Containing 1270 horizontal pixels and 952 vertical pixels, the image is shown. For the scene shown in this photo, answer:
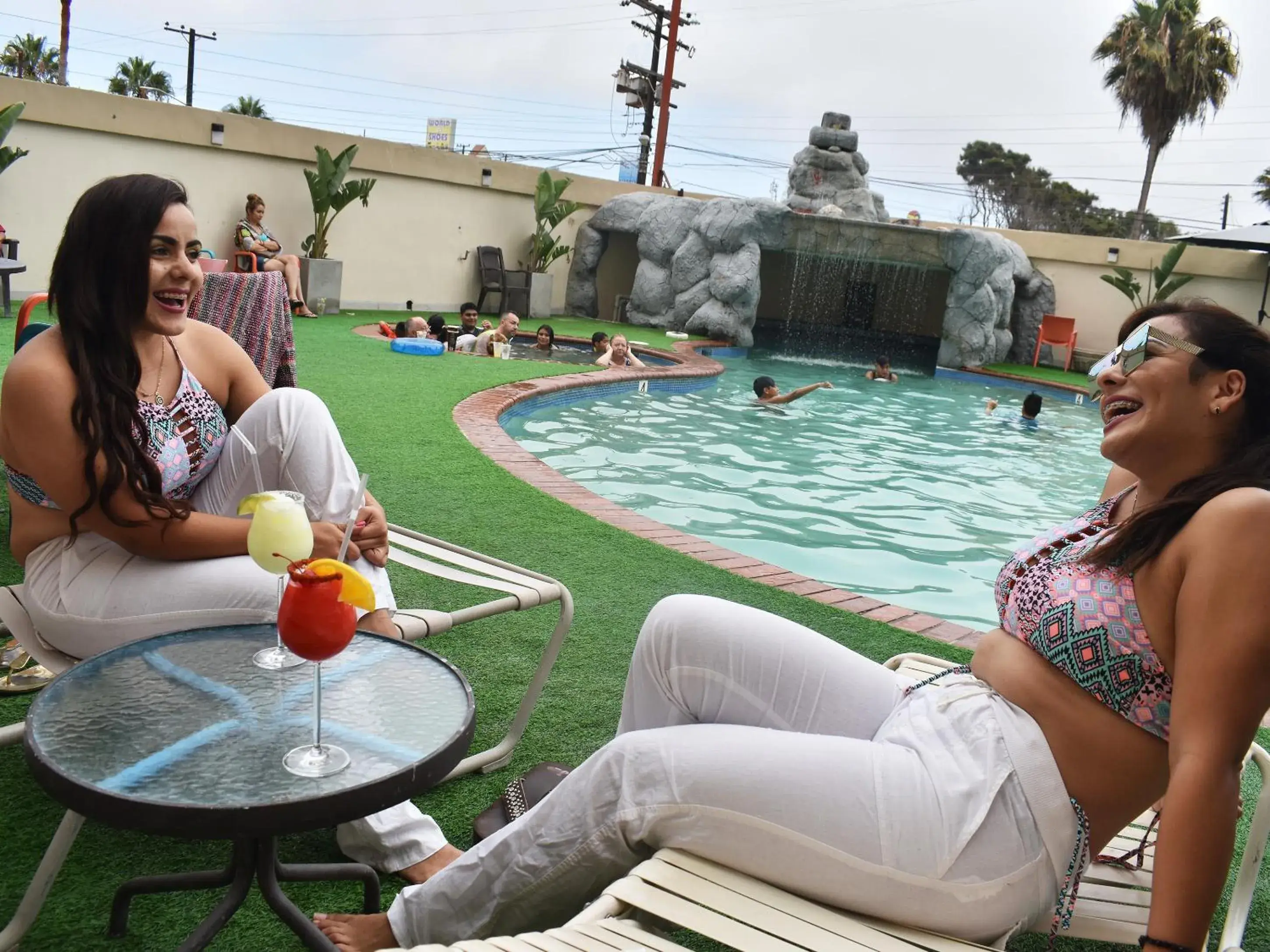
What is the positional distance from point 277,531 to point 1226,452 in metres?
1.61

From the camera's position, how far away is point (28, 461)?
214 centimetres

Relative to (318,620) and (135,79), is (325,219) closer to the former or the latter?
(318,620)

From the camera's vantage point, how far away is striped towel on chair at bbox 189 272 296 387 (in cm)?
462

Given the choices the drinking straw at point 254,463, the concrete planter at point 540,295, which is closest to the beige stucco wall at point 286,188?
the concrete planter at point 540,295

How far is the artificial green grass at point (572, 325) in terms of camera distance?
14961mm

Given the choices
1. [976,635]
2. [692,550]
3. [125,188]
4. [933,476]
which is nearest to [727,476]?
[933,476]

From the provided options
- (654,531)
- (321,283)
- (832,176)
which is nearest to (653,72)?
(832,176)

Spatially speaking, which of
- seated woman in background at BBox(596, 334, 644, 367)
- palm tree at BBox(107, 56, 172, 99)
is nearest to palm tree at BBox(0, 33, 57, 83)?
palm tree at BBox(107, 56, 172, 99)

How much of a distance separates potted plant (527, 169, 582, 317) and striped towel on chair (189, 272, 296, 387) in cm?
1333

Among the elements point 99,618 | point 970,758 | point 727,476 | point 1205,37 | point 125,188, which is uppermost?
point 1205,37

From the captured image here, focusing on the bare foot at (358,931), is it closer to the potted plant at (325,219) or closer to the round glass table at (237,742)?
the round glass table at (237,742)

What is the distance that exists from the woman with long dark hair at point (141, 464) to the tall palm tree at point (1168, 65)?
30109 millimetres

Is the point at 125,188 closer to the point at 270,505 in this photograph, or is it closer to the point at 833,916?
the point at 270,505

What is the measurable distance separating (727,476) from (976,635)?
14.1ft
